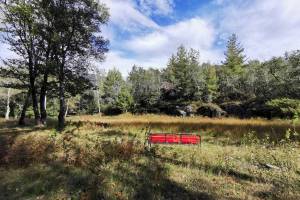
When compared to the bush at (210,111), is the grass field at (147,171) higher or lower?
lower

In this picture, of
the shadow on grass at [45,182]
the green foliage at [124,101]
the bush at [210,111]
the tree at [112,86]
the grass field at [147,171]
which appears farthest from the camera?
the tree at [112,86]

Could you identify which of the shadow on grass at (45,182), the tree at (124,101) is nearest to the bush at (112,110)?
the tree at (124,101)

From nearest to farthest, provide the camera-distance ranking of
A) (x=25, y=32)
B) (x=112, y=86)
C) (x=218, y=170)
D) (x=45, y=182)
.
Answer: (x=45, y=182)
(x=218, y=170)
(x=25, y=32)
(x=112, y=86)

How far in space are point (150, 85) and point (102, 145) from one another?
55982mm

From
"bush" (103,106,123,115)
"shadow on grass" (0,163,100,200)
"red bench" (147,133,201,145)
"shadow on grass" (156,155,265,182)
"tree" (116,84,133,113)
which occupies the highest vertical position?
"tree" (116,84,133,113)

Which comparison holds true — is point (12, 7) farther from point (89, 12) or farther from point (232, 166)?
point (232, 166)

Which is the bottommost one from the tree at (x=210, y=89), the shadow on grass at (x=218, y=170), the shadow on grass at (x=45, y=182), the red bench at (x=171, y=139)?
the shadow on grass at (x=45, y=182)

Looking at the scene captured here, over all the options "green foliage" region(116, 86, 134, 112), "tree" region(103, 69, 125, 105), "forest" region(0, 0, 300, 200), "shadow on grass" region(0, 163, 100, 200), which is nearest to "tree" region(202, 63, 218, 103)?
"green foliage" region(116, 86, 134, 112)

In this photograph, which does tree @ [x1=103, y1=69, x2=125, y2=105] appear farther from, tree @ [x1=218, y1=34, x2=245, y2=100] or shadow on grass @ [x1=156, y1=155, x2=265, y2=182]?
shadow on grass @ [x1=156, y1=155, x2=265, y2=182]

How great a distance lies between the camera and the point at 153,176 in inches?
314

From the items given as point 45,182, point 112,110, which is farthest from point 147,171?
point 112,110

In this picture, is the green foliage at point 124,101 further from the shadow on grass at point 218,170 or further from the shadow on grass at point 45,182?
the shadow on grass at point 218,170

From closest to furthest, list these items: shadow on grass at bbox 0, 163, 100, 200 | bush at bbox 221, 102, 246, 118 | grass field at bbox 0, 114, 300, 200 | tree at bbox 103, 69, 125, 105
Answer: grass field at bbox 0, 114, 300, 200 → shadow on grass at bbox 0, 163, 100, 200 → bush at bbox 221, 102, 246, 118 → tree at bbox 103, 69, 125, 105

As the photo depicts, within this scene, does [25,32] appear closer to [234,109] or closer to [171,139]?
[171,139]
